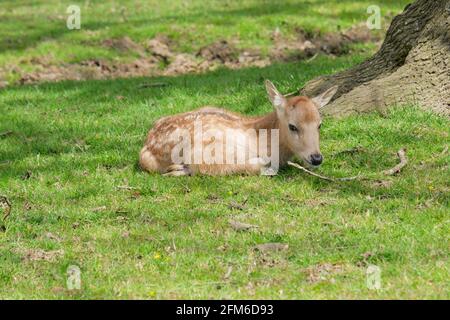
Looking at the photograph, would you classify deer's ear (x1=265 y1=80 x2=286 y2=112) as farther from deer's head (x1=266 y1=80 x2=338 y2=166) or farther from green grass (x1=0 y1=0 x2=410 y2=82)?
green grass (x1=0 y1=0 x2=410 y2=82)

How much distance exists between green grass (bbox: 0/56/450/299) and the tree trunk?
0.96ft

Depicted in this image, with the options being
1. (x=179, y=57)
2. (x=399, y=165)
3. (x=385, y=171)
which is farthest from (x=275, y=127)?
(x=179, y=57)

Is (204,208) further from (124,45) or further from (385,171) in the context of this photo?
(124,45)

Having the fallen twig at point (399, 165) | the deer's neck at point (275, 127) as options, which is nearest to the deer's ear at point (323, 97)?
the deer's neck at point (275, 127)

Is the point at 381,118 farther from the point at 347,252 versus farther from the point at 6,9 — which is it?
the point at 6,9

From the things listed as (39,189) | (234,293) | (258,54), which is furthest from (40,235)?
(258,54)

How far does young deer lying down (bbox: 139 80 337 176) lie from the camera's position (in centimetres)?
1091

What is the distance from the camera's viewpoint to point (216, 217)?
31.8ft

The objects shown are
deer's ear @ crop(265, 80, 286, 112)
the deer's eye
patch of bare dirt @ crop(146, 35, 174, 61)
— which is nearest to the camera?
the deer's eye

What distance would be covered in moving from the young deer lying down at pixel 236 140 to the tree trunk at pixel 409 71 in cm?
170

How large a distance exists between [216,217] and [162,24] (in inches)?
511

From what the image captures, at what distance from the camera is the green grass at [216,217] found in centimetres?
795

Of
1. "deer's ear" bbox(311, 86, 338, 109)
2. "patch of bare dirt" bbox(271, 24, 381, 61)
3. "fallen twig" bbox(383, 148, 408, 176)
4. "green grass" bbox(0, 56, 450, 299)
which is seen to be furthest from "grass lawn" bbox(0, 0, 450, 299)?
"patch of bare dirt" bbox(271, 24, 381, 61)

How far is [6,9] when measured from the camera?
2473 cm
